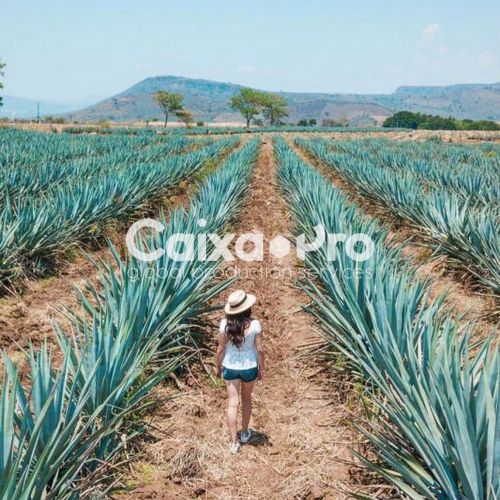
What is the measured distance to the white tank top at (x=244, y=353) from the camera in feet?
9.04

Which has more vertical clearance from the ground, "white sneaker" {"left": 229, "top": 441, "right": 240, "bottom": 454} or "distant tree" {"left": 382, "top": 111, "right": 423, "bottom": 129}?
"distant tree" {"left": 382, "top": 111, "right": 423, "bottom": 129}

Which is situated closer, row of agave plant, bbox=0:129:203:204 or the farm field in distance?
the farm field in distance

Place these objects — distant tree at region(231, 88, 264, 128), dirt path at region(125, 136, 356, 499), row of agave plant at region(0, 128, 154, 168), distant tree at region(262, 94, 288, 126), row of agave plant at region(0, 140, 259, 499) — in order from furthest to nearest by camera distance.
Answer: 1. distant tree at region(262, 94, 288, 126)
2. distant tree at region(231, 88, 264, 128)
3. row of agave plant at region(0, 128, 154, 168)
4. dirt path at region(125, 136, 356, 499)
5. row of agave plant at region(0, 140, 259, 499)

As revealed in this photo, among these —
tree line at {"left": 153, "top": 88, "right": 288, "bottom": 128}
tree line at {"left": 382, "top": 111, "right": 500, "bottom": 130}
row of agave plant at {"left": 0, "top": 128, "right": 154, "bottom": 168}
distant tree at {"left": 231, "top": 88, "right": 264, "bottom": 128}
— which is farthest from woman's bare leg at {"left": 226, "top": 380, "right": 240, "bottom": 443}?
tree line at {"left": 382, "top": 111, "right": 500, "bottom": 130}

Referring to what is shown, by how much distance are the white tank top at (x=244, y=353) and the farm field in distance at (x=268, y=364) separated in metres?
0.39

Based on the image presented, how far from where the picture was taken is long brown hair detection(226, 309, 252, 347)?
2.70 metres

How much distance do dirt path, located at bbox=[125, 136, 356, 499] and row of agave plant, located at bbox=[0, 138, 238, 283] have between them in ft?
9.24

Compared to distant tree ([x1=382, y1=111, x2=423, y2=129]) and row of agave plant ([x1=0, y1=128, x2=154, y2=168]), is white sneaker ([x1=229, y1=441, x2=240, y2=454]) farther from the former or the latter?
distant tree ([x1=382, y1=111, x2=423, y2=129])

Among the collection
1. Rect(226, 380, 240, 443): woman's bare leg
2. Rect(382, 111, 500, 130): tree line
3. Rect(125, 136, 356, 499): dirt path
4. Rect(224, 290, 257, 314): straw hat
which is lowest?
Rect(125, 136, 356, 499): dirt path

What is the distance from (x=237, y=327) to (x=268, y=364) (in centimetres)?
123

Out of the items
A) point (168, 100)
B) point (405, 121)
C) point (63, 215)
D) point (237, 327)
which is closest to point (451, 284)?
point (237, 327)

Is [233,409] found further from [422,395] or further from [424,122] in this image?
[424,122]

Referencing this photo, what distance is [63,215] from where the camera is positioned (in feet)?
19.8

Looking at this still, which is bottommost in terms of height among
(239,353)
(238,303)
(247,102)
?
(239,353)
